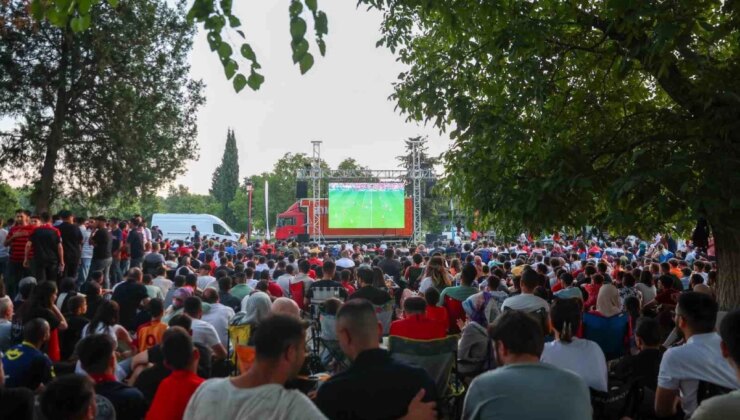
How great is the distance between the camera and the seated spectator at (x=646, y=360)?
6.11 metres

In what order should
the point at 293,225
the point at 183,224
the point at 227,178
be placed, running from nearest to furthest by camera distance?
the point at 183,224 → the point at 293,225 → the point at 227,178

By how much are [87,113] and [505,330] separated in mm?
23165

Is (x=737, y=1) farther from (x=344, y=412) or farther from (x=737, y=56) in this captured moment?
(x=344, y=412)

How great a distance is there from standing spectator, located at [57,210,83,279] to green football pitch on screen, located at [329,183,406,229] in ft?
105

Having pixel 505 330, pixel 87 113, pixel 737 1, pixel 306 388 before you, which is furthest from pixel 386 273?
pixel 87 113

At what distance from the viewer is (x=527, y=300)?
7.90 meters

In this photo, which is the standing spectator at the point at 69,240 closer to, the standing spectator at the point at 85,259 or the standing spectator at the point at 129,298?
the standing spectator at the point at 85,259

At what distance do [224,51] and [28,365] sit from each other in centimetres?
278

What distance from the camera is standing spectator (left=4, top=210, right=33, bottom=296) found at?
41.7 feet

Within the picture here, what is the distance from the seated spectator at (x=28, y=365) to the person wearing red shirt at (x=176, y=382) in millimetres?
1631

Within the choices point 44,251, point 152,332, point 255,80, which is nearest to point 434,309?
point 152,332

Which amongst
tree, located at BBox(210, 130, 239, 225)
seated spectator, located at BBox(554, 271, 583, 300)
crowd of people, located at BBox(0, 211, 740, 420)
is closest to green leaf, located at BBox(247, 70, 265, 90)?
crowd of people, located at BBox(0, 211, 740, 420)

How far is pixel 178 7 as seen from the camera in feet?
84.6

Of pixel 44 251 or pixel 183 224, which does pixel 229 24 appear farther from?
pixel 183 224
